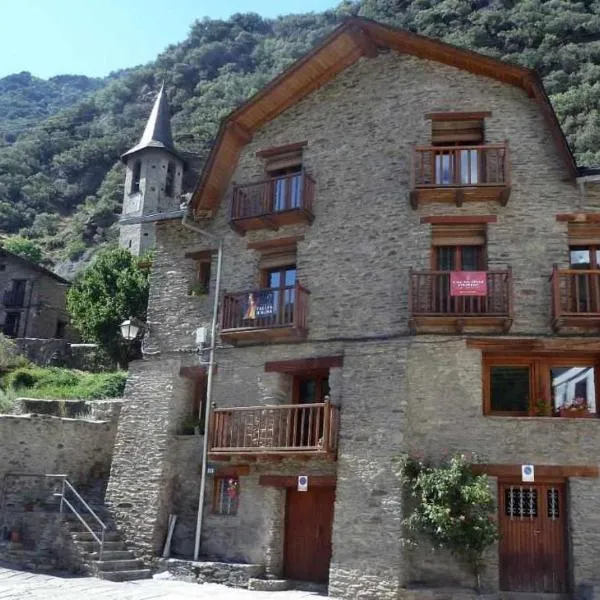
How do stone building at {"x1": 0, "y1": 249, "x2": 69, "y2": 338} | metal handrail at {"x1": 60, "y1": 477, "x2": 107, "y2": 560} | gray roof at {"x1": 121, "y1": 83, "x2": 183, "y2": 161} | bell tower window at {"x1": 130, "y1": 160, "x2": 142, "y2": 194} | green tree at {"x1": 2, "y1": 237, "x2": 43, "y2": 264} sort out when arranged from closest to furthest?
metal handrail at {"x1": 60, "y1": 477, "x2": 107, "y2": 560}, stone building at {"x1": 0, "y1": 249, "x2": 69, "y2": 338}, gray roof at {"x1": 121, "y1": 83, "x2": 183, "y2": 161}, bell tower window at {"x1": 130, "y1": 160, "x2": 142, "y2": 194}, green tree at {"x1": 2, "y1": 237, "x2": 43, "y2": 264}

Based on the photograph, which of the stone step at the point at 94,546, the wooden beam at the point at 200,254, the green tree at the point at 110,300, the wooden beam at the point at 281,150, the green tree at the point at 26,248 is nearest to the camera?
the stone step at the point at 94,546

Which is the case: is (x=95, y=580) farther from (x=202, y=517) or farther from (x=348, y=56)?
(x=348, y=56)

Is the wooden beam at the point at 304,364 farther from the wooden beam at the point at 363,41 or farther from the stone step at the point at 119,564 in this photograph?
the wooden beam at the point at 363,41

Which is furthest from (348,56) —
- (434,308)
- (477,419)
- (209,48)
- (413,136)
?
(209,48)

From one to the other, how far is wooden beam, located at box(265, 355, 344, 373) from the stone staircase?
16.9 feet

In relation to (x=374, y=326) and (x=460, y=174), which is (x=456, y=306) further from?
(x=460, y=174)

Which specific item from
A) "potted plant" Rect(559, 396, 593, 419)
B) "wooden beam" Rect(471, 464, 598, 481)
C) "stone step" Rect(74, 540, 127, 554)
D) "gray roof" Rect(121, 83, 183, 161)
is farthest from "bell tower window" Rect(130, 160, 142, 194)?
"wooden beam" Rect(471, 464, 598, 481)

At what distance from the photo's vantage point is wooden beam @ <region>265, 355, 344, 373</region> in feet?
57.1

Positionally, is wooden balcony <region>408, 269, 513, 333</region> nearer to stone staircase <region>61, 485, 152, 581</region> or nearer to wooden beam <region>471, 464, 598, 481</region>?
wooden beam <region>471, 464, 598, 481</region>

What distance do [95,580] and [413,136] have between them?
11957mm

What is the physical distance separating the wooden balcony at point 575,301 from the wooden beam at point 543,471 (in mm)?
2808

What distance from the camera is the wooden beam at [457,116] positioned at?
18250mm

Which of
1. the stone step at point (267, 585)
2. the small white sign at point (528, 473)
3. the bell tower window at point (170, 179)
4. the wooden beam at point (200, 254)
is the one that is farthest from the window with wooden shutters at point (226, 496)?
the bell tower window at point (170, 179)

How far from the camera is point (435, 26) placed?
67.4 metres
